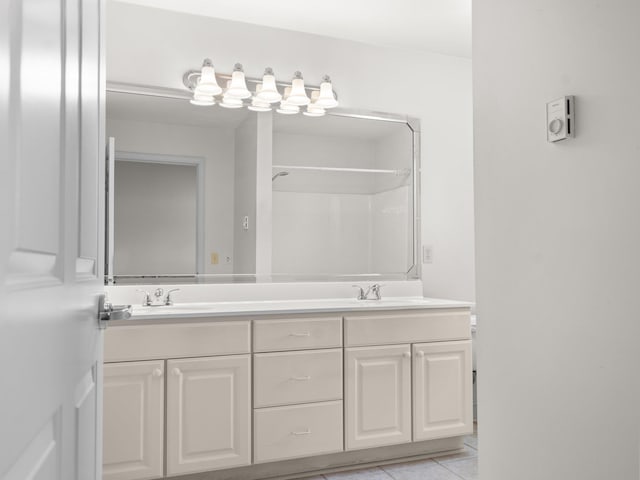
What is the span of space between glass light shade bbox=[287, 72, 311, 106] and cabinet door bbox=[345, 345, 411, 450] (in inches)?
57.8

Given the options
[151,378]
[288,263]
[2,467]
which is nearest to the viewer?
[2,467]

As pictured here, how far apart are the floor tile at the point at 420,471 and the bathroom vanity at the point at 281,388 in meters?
0.07

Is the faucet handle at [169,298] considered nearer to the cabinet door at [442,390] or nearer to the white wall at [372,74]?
the white wall at [372,74]

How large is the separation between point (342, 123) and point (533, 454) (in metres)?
2.22

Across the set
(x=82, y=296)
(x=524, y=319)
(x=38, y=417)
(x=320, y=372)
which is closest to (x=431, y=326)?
(x=320, y=372)

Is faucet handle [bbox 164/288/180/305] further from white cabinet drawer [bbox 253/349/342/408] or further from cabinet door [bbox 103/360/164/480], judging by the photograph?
white cabinet drawer [bbox 253/349/342/408]

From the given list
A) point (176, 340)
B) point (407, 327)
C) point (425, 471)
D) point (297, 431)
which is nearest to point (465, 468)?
point (425, 471)

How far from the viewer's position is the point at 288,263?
2.90 m

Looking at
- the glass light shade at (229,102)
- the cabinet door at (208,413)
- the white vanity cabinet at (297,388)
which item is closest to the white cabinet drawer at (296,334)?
the white vanity cabinet at (297,388)

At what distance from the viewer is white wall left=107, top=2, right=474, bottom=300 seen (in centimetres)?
259

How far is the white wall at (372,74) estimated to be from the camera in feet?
8.51

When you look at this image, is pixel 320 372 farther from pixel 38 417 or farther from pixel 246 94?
pixel 38 417

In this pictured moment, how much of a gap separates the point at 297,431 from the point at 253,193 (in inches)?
51.6

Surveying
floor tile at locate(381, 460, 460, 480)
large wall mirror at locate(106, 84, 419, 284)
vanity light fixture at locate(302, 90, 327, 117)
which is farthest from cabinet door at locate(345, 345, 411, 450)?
vanity light fixture at locate(302, 90, 327, 117)
